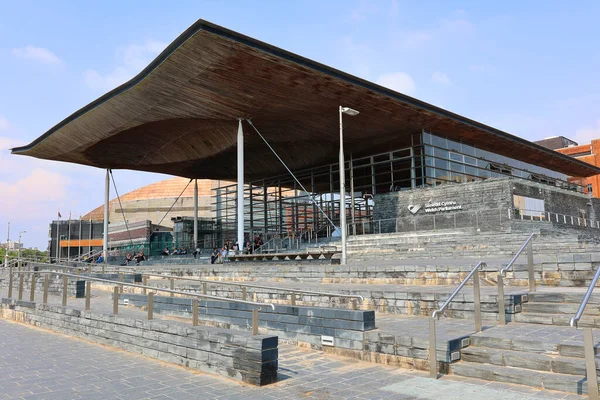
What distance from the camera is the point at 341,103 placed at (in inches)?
1145

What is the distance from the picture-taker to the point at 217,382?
6.83 metres

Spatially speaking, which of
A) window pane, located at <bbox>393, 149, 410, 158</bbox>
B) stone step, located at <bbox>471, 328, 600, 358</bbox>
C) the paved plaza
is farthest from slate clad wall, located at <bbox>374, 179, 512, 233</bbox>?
the paved plaza

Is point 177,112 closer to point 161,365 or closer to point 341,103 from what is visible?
point 341,103

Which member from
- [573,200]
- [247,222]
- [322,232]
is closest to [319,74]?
[322,232]

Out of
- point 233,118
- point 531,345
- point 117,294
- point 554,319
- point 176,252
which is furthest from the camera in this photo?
point 176,252

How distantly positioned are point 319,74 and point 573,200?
70.0 feet

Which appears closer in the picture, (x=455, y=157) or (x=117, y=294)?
(x=117, y=294)

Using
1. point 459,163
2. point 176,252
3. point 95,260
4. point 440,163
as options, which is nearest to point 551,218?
point 440,163

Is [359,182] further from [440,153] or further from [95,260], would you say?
[95,260]

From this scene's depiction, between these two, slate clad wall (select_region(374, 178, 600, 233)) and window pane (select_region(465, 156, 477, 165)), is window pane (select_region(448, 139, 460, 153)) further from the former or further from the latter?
slate clad wall (select_region(374, 178, 600, 233))

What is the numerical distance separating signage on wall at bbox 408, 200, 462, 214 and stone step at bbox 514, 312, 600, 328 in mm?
21765

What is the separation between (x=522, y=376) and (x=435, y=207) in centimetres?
2499

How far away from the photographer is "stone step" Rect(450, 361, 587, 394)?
5.64 metres

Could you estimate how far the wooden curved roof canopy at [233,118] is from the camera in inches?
923
